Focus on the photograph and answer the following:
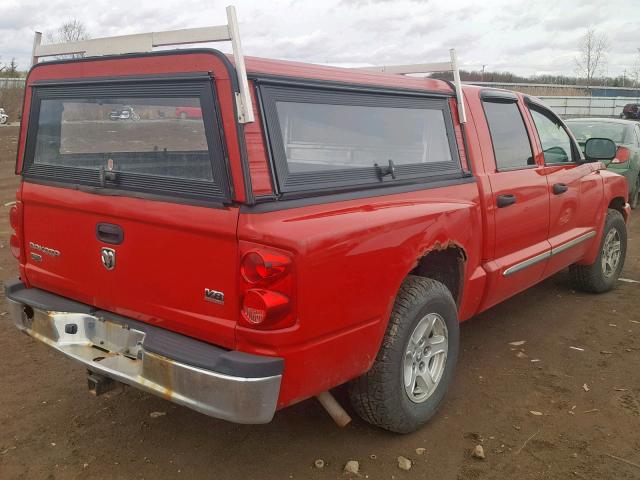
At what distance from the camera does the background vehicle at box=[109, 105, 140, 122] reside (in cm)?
290

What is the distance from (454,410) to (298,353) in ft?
4.83

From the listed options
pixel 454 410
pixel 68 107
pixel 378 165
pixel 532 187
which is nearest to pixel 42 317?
pixel 68 107

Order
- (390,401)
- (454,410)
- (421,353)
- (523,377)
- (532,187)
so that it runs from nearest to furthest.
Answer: (390,401)
(421,353)
(454,410)
(523,377)
(532,187)

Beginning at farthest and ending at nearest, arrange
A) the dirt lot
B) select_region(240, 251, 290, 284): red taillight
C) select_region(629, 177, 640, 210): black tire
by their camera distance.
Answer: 1. select_region(629, 177, 640, 210): black tire
2. the dirt lot
3. select_region(240, 251, 290, 284): red taillight

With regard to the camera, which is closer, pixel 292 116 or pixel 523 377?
pixel 292 116

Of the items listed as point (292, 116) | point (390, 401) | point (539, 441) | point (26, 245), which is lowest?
point (539, 441)

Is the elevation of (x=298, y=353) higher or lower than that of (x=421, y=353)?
higher

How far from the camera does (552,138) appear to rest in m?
4.88

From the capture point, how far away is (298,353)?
2.49 meters

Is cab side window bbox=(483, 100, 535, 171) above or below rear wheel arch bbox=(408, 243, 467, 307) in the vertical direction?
above

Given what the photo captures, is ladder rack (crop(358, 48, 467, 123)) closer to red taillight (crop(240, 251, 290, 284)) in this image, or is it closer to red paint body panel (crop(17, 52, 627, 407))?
red paint body panel (crop(17, 52, 627, 407))

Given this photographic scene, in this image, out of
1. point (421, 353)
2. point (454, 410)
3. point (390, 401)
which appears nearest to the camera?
point (390, 401)

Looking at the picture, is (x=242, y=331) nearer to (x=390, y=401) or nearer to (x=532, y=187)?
(x=390, y=401)

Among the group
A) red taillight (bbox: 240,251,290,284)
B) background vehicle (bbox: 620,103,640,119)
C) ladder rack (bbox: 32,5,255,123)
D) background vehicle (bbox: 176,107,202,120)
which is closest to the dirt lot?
red taillight (bbox: 240,251,290,284)
